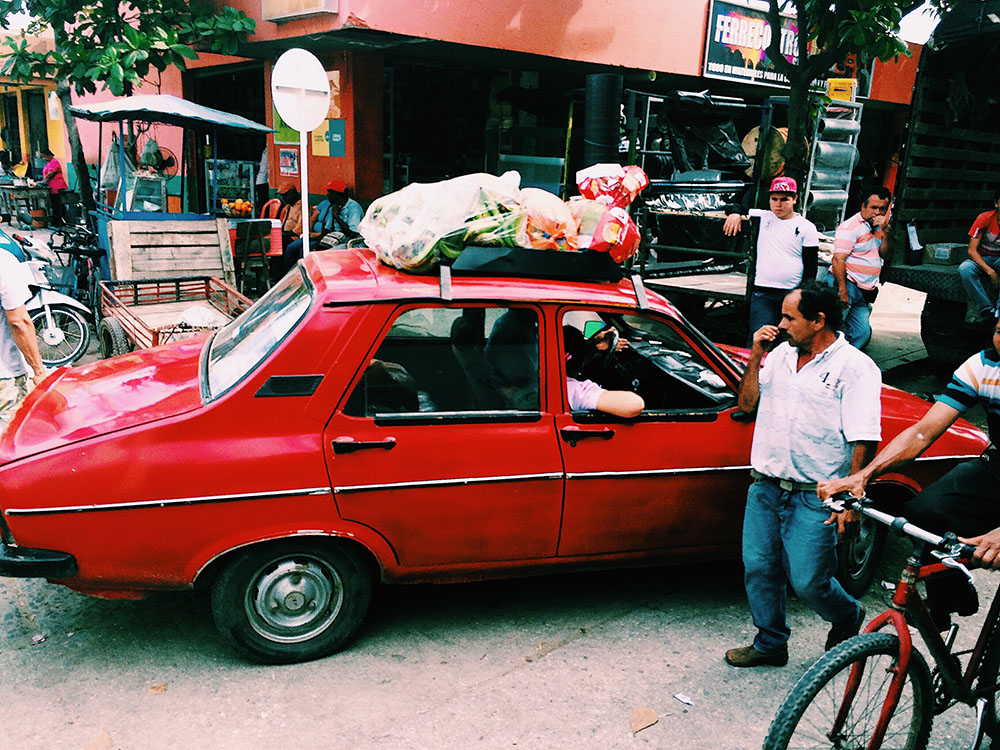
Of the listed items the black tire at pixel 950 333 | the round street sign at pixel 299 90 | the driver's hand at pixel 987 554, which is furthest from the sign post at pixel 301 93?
the black tire at pixel 950 333

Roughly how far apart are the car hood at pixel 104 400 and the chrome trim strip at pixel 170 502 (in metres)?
0.24

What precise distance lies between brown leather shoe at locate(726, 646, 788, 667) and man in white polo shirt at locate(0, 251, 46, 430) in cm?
476

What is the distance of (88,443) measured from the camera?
3.15 m

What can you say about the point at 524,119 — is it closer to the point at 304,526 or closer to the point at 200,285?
the point at 200,285

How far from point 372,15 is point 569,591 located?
316 inches

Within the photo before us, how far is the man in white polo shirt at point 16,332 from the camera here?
A: 542cm

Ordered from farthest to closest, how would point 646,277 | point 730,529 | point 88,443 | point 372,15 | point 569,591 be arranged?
point 372,15 → point 646,277 → point 569,591 → point 730,529 → point 88,443

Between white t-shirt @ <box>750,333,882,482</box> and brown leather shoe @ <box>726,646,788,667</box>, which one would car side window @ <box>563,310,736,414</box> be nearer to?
white t-shirt @ <box>750,333,882,482</box>

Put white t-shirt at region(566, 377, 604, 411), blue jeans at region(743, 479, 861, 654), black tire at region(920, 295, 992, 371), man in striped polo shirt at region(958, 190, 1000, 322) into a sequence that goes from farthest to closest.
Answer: black tire at region(920, 295, 992, 371), man in striped polo shirt at region(958, 190, 1000, 322), white t-shirt at region(566, 377, 604, 411), blue jeans at region(743, 479, 861, 654)

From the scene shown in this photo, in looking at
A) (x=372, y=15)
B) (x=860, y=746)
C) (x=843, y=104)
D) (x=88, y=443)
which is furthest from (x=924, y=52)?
(x=88, y=443)

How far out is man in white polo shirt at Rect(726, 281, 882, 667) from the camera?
3.27 metres

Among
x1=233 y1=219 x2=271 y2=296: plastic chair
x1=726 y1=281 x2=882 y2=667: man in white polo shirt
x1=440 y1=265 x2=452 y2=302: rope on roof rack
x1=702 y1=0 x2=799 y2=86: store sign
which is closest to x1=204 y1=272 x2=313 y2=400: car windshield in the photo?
x1=440 y1=265 x2=452 y2=302: rope on roof rack

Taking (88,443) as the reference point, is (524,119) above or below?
above

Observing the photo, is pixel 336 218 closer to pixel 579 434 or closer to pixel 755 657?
pixel 579 434
